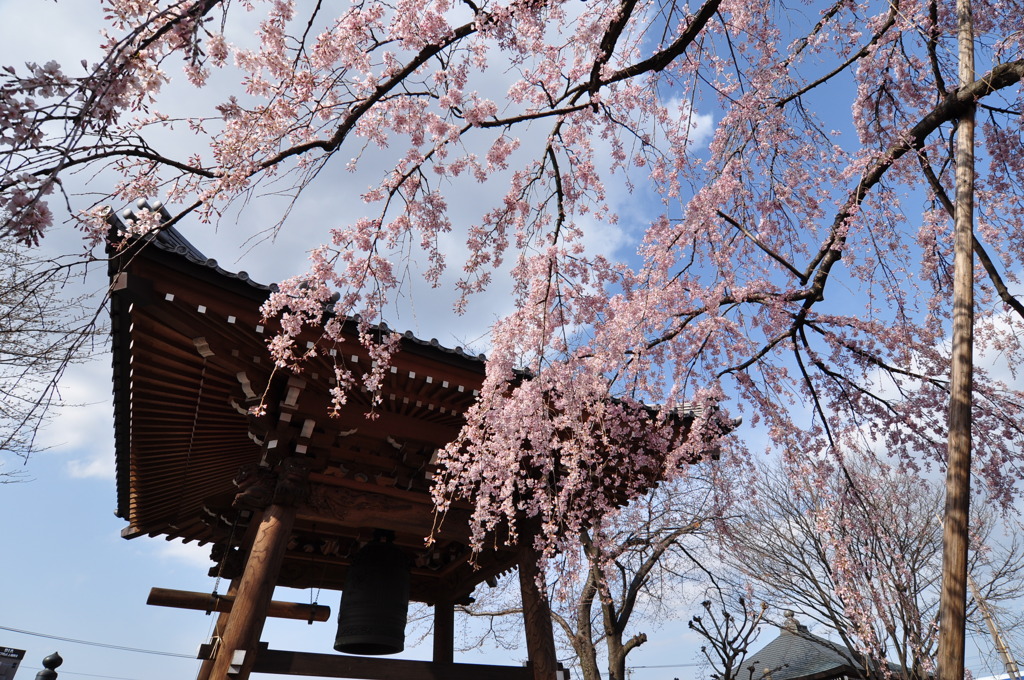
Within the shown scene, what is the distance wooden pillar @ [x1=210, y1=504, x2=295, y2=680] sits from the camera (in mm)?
3959

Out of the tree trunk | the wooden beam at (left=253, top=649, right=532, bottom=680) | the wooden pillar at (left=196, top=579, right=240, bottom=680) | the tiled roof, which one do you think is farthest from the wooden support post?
the tiled roof

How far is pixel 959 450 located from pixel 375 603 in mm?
4460

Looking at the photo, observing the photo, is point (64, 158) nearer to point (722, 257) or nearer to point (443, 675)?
point (722, 257)

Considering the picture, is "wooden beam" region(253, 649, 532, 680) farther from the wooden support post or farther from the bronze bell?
the wooden support post

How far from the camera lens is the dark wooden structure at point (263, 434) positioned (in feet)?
12.6

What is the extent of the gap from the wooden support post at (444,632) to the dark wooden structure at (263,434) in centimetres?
132

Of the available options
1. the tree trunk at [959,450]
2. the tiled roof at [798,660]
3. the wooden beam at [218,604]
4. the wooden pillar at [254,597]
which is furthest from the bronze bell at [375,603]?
the tiled roof at [798,660]

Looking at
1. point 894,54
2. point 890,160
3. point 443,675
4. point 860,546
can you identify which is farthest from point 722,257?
point 860,546

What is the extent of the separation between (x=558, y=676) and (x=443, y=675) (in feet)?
3.18

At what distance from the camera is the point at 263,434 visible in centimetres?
452

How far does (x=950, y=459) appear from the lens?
2574 millimetres

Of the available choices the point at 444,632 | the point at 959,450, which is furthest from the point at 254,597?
the point at 959,450

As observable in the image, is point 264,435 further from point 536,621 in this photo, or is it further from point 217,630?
point 536,621

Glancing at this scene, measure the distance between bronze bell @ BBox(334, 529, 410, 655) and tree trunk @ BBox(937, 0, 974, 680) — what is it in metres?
4.08
